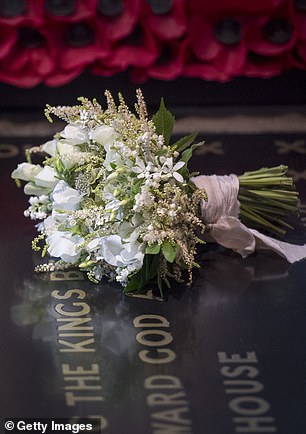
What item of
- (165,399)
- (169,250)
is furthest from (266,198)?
(165,399)

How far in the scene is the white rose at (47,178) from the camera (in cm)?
257

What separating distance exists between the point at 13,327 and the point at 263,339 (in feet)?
1.81

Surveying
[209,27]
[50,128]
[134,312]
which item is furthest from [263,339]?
[209,27]

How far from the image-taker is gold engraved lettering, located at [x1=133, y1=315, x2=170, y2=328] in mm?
2320

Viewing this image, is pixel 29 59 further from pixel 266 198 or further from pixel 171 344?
pixel 171 344

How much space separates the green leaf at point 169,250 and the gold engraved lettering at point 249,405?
1.23 ft

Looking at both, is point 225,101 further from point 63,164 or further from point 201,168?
point 63,164

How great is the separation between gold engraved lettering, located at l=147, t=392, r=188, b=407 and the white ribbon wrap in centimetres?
66

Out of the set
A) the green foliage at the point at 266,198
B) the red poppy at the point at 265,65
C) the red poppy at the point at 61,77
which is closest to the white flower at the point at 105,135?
the green foliage at the point at 266,198

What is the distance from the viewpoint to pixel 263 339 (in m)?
2.27

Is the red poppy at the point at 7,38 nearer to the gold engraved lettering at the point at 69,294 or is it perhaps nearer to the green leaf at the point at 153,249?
the gold engraved lettering at the point at 69,294

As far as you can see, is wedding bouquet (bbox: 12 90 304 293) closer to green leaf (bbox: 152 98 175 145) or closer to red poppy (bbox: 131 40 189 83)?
green leaf (bbox: 152 98 175 145)

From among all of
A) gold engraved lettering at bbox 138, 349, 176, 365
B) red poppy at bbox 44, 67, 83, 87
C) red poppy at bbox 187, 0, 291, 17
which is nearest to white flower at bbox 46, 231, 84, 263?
gold engraved lettering at bbox 138, 349, 176, 365

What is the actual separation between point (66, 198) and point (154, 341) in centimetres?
44
